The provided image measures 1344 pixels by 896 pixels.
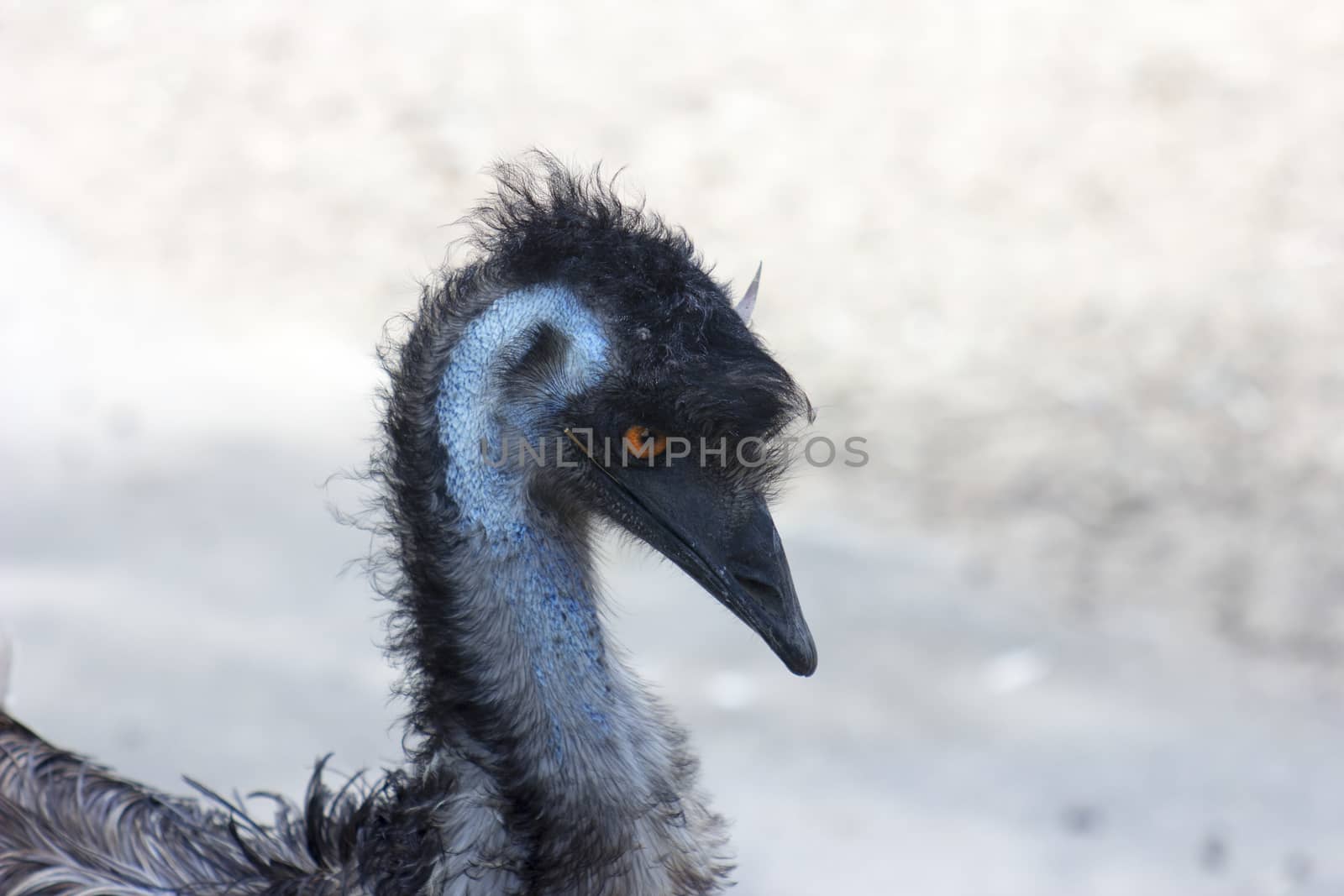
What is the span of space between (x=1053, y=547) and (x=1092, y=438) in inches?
22.3

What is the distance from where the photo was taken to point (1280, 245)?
590 cm

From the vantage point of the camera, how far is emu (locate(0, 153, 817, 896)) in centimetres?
209

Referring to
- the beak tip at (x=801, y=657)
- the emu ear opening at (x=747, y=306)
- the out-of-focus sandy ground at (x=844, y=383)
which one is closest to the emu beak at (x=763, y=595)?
the beak tip at (x=801, y=657)

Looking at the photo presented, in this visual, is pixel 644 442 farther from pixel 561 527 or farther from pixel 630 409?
pixel 561 527

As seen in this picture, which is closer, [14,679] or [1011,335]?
[14,679]

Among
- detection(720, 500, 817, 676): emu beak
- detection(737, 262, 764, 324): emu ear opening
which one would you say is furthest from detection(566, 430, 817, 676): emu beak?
detection(737, 262, 764, 324): emu ear opening

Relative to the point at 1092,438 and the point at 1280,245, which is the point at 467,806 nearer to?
the point at 1092,438

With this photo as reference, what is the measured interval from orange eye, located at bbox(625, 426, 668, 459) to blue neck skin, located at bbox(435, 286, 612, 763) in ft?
0.32

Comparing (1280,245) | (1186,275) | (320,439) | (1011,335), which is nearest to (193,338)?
(320,439)

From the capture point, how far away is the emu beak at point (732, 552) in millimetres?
2111

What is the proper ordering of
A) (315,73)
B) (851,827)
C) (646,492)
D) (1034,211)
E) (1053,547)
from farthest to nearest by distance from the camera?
1. (315,73)
2. (1034,211)
3. (1053,547)
4. (851,827)
5. (646,492)

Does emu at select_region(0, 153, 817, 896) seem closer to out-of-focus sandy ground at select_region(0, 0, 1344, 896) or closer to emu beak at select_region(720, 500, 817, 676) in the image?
emu beak at select_region(720, 500, 817, 676)

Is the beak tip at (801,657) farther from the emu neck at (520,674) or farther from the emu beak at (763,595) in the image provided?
the emu neck at (520,674)

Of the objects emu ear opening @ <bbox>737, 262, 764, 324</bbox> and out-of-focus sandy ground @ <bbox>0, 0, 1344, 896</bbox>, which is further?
out-of-focus sandy ground @ <bbox>0, 0, 1344, 896</bbox>
